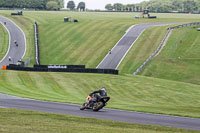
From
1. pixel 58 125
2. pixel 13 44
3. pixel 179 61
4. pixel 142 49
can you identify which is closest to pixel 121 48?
pixel 142 49

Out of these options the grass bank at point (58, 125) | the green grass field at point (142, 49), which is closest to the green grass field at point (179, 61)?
the green grass field at point (142, 49)

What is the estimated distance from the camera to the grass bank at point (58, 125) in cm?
2009

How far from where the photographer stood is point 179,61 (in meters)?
77.6

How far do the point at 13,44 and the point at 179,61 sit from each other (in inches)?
1631

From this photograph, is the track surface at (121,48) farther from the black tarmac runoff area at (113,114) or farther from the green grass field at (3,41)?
the black tarmac runoff area at (113,114)

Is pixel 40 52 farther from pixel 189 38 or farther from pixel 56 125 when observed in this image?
pixel 56 125

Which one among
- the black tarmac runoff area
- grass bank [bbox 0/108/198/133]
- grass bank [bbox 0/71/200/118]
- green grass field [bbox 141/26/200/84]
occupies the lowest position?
green grass field [bbox 141/26/200/84]

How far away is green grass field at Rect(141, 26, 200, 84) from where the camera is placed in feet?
229

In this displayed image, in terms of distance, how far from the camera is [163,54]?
8238cm

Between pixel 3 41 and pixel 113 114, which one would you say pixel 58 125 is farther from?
pixel 3 41

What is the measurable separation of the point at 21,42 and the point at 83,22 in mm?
26667

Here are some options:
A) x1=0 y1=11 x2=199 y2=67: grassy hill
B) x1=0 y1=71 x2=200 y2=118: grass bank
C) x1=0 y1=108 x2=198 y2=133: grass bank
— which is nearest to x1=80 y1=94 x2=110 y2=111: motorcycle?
x1=0 y1=108 x2=198 y2=133: grass bank

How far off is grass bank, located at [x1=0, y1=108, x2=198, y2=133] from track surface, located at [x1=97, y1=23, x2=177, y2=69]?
173 feet

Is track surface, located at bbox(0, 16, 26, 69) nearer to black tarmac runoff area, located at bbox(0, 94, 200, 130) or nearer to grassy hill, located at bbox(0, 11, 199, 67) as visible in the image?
grassy hill, located at bbox(0, 11, 199, 67)
